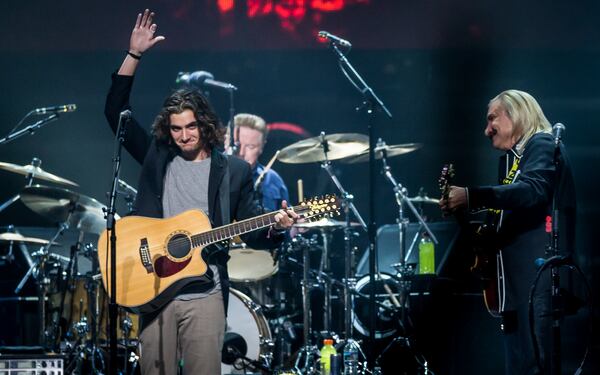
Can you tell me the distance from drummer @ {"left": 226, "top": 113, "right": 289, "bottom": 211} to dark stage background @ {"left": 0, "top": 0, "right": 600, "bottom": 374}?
501mm

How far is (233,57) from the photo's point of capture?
8.11m

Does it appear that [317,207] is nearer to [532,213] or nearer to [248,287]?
[532,213]

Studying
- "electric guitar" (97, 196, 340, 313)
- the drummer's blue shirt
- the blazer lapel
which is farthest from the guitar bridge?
the drummer's blue shirt

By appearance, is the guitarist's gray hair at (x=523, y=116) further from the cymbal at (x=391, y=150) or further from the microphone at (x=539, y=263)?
the cymbal at (x=391, y=150)

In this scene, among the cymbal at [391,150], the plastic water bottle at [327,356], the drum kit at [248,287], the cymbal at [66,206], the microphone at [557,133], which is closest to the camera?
the microphone at [557,133]

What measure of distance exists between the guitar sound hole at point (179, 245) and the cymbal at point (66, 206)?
2643 millimetres

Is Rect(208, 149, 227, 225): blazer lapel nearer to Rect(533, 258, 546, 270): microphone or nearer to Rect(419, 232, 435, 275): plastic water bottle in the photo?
Rect(533, 258, 546, 270): microphone

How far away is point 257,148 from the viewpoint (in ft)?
25.9

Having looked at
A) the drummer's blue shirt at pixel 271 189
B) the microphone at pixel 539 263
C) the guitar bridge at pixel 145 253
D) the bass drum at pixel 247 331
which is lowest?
the bass drum at pixel 247 331

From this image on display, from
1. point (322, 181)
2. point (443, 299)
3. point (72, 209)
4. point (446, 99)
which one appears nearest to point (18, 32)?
point (72, 209)

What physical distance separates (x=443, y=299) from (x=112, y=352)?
3.64m

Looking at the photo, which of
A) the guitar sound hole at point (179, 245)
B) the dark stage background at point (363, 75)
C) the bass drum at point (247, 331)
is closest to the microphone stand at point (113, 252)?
the guitar sound hole at point (179, 245)

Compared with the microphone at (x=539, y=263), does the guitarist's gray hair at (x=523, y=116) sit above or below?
above

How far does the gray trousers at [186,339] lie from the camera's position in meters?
4.38
